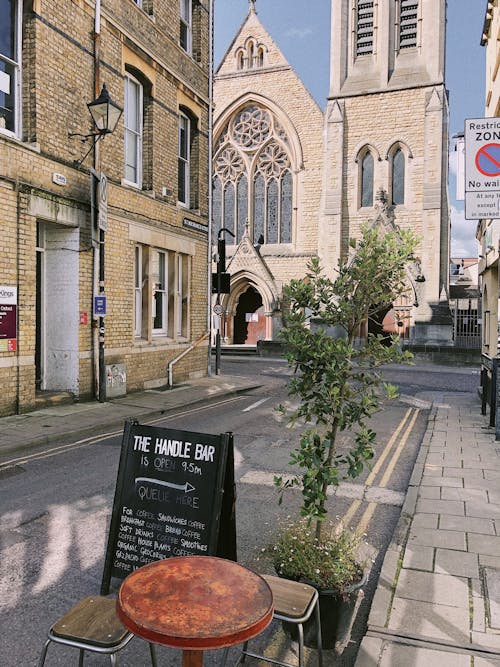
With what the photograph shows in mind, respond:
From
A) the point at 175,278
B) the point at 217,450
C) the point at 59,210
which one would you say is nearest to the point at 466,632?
the point at 217,450

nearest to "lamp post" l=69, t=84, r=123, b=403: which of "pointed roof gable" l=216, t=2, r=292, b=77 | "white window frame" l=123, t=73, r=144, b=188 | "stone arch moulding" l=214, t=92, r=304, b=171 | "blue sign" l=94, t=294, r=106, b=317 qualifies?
"blue sign" l=94, t=294, r=106, b=317

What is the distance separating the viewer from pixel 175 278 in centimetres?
1553

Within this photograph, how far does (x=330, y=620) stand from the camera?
329 cm

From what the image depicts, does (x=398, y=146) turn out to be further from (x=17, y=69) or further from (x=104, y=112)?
(x=17, y=69)

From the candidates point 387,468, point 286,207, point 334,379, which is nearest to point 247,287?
point 286,207

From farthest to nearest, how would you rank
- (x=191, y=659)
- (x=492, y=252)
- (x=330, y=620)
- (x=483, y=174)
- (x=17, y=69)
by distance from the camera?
(x=492, y=252) → (x=17, y=69) → (x=483, y=174) → (x=330, y=620) → (x=191, y=659)

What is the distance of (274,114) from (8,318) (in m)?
29.1

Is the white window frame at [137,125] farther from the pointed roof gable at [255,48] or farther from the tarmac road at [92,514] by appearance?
the pointed roof gable at [255,48]

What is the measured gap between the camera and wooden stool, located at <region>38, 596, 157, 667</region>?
251 cm

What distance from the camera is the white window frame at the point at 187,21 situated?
16125 millimetres

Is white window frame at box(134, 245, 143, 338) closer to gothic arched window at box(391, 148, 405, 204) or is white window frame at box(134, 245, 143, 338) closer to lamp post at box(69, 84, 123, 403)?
lamp post at box(69, 84, 123, 403)

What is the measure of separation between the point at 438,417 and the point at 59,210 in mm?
8767

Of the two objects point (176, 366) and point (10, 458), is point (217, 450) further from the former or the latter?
point (176, 366)

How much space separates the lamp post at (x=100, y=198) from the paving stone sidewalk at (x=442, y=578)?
6939mm
